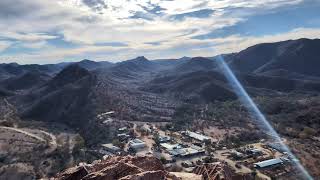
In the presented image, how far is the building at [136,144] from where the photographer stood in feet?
404

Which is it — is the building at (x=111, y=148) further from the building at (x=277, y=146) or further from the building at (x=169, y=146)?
the building at (x=277, y=146)

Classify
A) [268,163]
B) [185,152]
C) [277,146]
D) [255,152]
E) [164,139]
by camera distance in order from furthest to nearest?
1. [164,139]
2. [277,146]
3. [185,152]
4. [255,152]
5. [268,163]

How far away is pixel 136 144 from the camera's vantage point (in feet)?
410

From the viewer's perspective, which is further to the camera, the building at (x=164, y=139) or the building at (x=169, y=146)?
the building at (x=164, y=139)

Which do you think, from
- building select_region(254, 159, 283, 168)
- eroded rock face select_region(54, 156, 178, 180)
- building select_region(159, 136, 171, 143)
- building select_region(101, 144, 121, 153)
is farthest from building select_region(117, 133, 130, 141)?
→ eroded rock face select_region(54, 156, 178, 180)

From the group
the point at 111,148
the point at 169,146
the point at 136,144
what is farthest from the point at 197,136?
the point at 111,148

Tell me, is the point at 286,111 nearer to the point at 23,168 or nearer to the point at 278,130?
the point at 278,130

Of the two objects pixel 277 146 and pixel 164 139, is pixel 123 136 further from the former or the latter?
pixel 277 146

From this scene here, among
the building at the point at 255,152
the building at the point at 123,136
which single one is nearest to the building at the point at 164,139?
the building at the point at 123,136

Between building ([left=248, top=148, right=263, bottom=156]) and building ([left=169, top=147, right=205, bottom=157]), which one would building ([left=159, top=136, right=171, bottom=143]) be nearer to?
building ([left=169, top=147, right=205, bottom=157])

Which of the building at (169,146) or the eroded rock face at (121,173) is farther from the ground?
the eroded rock face at (121,173)

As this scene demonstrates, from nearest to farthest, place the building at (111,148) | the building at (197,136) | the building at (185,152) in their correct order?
the building at (185,152)
the building at (111,148)
the building at (197,136)

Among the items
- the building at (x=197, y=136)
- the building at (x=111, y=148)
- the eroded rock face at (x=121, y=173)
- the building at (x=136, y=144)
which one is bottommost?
the building at (x=197, y=136)

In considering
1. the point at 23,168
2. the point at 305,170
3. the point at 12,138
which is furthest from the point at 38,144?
the point at 305,170
